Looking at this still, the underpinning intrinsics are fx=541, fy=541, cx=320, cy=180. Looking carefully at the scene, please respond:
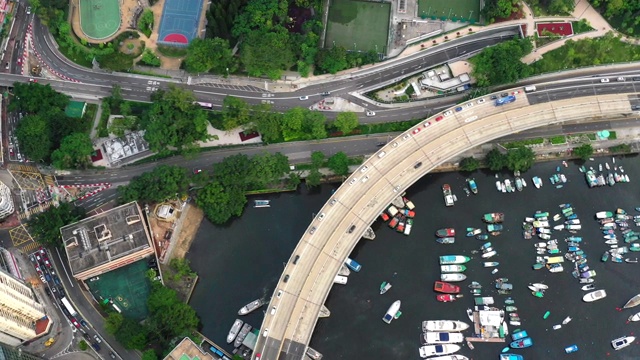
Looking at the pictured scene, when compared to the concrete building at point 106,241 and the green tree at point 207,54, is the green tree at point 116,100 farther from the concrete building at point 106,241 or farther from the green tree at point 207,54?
the concrete building at point 106,241

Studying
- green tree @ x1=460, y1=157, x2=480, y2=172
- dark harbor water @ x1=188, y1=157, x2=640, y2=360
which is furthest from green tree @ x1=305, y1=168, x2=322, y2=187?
green tree @ x1=460, y1=157, x2=480, y2=172

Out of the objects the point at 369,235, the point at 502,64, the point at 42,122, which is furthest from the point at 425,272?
the point at 42,122

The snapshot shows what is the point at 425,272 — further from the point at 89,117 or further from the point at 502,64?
the point at 89,117

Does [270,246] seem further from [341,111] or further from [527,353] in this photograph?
[527,353]

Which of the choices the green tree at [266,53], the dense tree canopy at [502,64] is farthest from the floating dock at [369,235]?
the dense tree canopy at [502,64]

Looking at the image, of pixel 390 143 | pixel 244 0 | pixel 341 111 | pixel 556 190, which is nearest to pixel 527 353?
pixel 556 190

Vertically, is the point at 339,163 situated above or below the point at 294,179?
above
